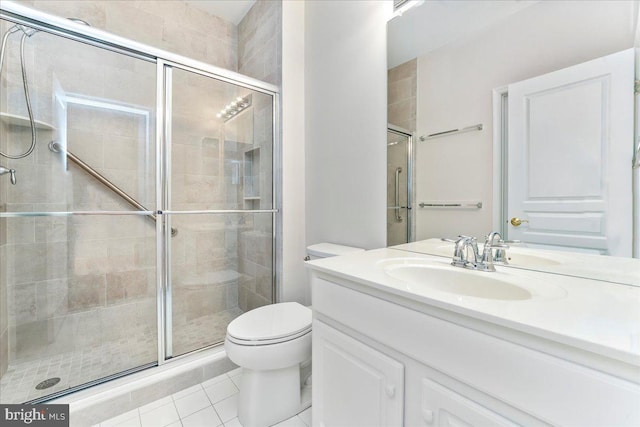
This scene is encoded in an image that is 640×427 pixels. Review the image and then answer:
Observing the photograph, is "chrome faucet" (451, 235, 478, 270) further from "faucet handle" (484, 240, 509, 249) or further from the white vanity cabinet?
the white vanity cabinet

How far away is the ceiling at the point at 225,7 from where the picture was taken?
7.03 feet

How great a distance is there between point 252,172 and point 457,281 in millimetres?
1476

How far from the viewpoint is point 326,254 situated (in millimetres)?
1507

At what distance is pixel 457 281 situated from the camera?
943 millimetres

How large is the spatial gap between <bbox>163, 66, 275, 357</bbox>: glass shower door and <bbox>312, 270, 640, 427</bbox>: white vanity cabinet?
1.03 metres

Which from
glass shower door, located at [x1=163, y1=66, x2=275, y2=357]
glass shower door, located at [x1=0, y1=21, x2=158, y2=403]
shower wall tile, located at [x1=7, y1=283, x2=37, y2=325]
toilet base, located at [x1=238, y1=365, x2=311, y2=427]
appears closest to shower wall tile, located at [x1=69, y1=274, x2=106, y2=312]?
glass shower door, located at [x1=0, y1=21, x2=158, y2=403]

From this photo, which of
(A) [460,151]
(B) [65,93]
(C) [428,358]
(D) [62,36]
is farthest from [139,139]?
(C) [428,358]

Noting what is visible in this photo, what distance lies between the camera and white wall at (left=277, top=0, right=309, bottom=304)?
1847 mm

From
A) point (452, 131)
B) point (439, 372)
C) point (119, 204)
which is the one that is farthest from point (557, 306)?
point (119, 204)

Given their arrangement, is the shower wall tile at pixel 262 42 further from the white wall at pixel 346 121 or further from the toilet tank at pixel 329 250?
the toilet tank at pixel 329 250

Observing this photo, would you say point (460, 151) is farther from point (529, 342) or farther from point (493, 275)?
point (529, 342)

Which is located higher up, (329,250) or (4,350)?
(329,250)

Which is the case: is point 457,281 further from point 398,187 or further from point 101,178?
point 101,178

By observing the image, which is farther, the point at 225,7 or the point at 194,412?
the point at 225,7
